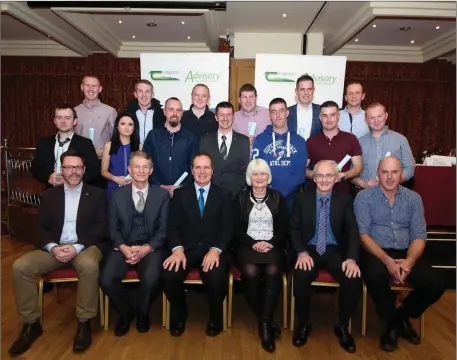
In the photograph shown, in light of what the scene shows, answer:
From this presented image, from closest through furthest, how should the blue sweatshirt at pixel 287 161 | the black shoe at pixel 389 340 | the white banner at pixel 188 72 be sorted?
the black shoe at pixel 389 340, the blue sweatshirt at pixel 287 161, the white banner at pixel 188 72

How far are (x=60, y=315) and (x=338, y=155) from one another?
8.45 ft

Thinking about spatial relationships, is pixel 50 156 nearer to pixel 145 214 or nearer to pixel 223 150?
pixel 145 214

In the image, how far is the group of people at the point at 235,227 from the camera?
8.92 ft

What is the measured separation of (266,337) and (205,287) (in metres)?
0.53

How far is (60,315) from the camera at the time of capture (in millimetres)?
3143

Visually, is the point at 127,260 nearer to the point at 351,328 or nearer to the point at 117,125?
the point at 117,125

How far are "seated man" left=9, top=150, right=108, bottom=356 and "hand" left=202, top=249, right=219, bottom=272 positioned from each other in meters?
0.75

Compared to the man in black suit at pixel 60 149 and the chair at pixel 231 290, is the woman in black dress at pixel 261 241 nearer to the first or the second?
the chair at pixel 231 290

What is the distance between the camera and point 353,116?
12.9 ft

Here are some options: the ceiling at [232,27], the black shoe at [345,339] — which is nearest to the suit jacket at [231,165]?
the black shoe at [345,339]

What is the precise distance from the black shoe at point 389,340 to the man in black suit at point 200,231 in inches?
43.8

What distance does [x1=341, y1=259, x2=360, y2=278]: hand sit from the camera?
8.83 ft

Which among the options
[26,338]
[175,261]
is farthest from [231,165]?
[26,338]

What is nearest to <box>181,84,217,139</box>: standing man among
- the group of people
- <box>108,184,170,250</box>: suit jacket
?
the group of people
